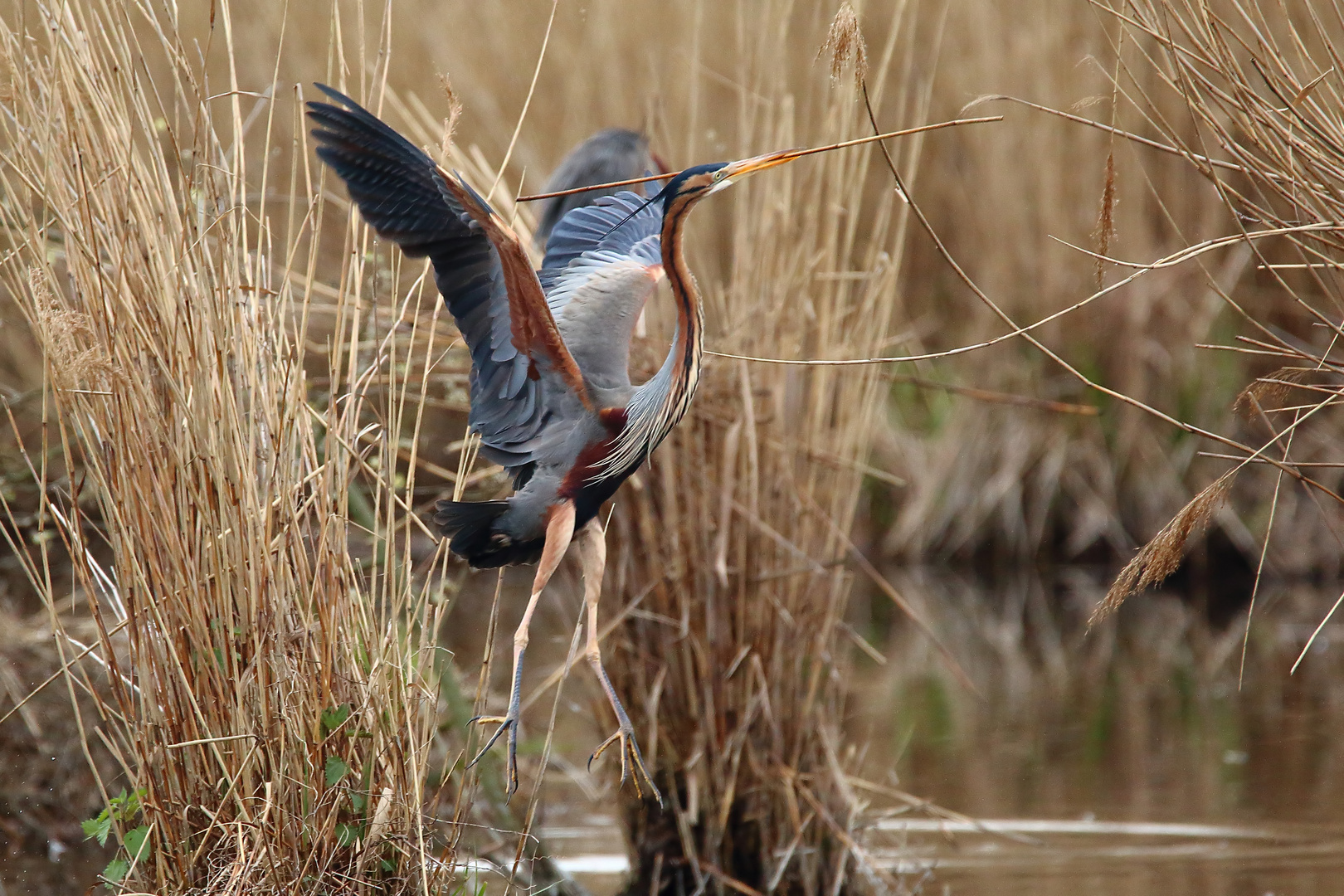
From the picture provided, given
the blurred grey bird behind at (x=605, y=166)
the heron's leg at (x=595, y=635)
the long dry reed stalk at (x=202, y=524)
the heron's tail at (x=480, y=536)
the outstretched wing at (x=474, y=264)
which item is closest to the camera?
the long dry reed stalk at (x=202, y=524)

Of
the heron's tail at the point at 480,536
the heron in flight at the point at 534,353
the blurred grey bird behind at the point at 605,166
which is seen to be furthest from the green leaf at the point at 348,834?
the blurred grey bird behind at the point at 605,166

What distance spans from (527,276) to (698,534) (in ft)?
4.15

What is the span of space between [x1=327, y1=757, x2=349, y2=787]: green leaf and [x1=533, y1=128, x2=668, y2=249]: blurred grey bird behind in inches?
68.5

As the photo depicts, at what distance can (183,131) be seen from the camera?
4652 millimetres

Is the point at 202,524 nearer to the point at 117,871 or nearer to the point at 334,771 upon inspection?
the point at 334,771

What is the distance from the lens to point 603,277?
3.11 meters

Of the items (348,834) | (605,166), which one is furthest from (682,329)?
(605,166)

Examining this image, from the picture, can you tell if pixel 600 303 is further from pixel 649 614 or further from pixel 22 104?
pixel 22 104

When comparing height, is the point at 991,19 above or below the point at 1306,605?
above

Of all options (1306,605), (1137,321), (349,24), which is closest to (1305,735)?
(1306,605)

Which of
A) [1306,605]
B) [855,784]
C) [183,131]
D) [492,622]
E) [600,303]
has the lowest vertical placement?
[1306,605]

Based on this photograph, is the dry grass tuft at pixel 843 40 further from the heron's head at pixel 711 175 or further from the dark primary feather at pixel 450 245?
the dark primary feather at pixel 450 245

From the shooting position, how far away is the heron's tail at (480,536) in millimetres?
2703

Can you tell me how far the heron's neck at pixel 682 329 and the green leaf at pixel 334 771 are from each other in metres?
0.85
